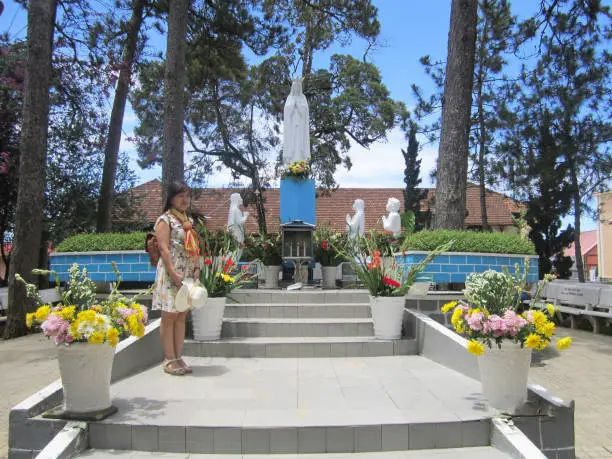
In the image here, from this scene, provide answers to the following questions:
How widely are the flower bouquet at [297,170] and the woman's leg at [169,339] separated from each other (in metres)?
5.94

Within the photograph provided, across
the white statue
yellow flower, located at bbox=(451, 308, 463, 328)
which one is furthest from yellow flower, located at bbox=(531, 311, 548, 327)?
the white statue

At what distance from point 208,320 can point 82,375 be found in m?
2.17

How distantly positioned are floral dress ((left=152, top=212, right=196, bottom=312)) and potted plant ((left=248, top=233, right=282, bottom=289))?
3812mm

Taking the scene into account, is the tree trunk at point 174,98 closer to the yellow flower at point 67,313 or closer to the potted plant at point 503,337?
the yellow flower at point 67,313

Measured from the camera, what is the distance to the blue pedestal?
9.92 metres

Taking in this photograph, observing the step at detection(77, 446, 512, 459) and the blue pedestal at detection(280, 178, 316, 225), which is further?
the blue pedestal at detection(280, 178, 316, 225)

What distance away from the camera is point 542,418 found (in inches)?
129

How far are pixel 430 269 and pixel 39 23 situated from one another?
733cm

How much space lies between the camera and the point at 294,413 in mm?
3369

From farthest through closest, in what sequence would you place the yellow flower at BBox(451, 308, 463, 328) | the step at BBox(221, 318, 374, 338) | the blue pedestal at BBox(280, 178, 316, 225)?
the blue pedestal at BBox(280, 178, 316, 225) < the step at BBox(221, 318, 374, 338) < the yellow flower at BBox(451, 308, 463, 328)

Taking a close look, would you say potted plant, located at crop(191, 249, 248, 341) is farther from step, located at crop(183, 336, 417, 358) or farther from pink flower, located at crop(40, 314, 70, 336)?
pink flower, located at crop(40, 314, 70, 336)

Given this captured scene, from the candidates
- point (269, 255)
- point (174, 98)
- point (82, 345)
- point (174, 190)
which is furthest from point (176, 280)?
point (174, 98)

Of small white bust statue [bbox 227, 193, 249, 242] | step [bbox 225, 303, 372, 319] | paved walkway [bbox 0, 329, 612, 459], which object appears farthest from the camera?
small white bust statue [bbox 227, 193, 249, 242]

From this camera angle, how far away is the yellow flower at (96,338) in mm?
3148
